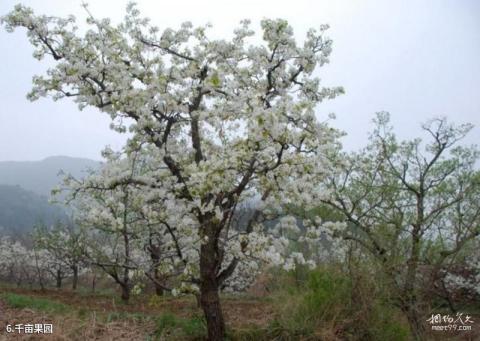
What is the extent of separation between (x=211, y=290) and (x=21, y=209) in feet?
407

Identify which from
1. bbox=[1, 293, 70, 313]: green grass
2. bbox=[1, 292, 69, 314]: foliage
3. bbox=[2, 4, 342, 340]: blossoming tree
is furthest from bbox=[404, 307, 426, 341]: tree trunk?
bbox=[1, 293, 70, 313]: green grass

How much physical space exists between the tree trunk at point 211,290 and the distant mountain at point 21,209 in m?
97.0

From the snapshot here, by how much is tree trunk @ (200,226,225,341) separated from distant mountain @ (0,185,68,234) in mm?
96966

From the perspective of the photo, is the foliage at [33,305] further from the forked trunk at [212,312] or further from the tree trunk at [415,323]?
the tree trunk at [415,323]

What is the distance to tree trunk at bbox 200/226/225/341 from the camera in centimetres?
728

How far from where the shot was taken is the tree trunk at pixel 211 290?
23.9 feet

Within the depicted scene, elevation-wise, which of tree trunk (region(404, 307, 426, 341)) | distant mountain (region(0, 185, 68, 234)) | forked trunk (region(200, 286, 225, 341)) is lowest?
tree trunk (region(404, 307, 426, 341))

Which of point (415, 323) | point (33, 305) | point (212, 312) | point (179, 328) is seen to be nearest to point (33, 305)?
point (33, 305)

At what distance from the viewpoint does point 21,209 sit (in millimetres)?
116312

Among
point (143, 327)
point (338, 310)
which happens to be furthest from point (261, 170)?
point (143, 327)

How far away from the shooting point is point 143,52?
768cm

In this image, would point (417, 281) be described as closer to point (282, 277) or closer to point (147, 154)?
point (282, 277)

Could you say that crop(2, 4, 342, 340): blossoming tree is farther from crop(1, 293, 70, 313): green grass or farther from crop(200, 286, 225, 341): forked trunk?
crop(1, 293, 70, 313): green grass

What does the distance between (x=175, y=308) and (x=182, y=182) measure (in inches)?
281
